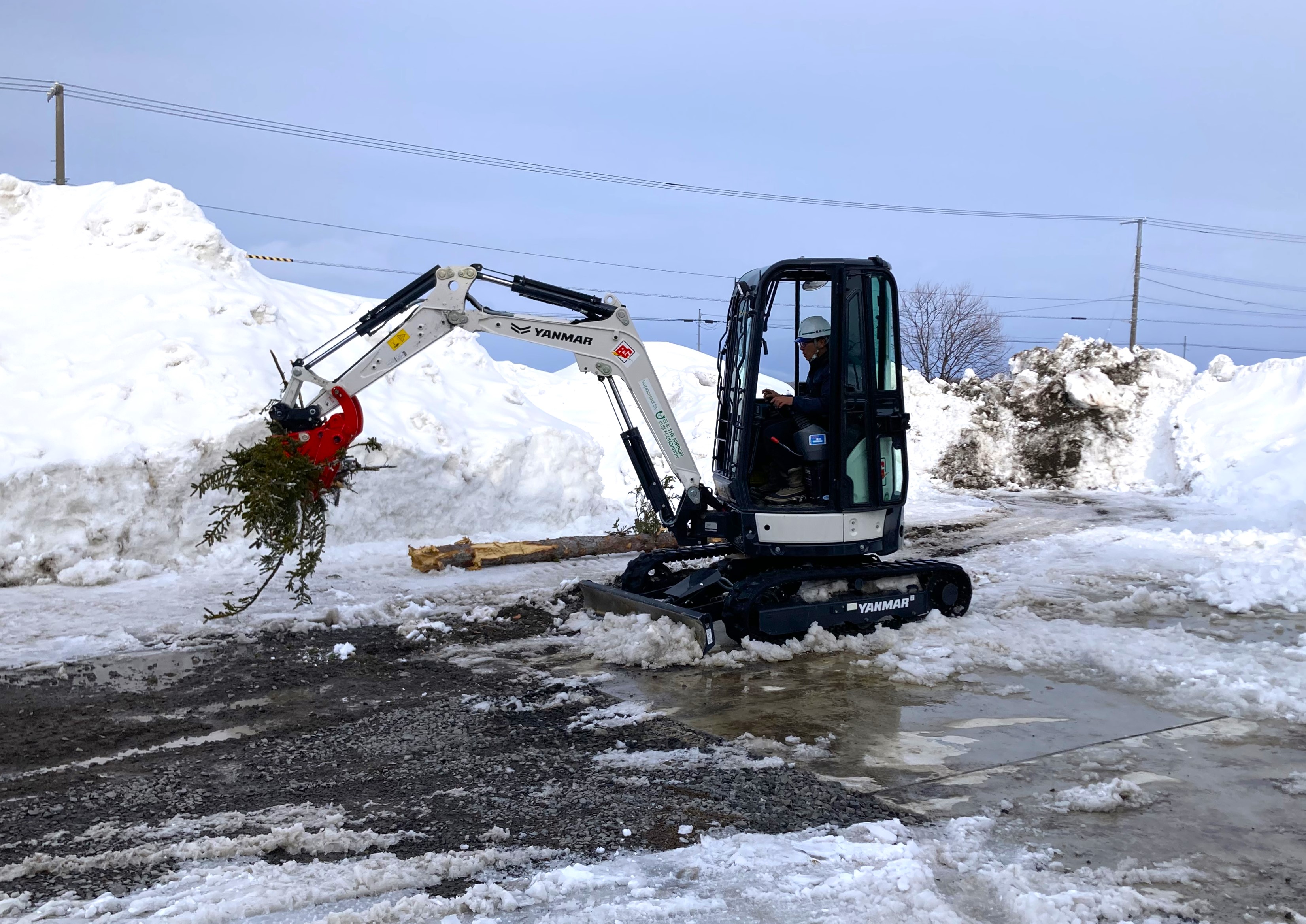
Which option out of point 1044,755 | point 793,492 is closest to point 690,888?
point 1044,755

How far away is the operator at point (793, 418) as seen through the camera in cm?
755

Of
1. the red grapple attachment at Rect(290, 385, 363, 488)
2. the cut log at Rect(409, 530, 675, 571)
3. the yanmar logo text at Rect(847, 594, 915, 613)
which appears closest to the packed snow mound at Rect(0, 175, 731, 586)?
the cut log at Rect(409, 530, 675, 571)

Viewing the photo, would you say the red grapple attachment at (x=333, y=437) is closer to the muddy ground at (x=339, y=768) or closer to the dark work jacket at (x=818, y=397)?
the muddy ground at (x=339, y=768)

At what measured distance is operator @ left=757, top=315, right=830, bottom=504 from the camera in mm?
7547

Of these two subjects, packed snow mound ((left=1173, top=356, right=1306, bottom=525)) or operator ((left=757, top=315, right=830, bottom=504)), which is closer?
operator ((left=757, top=315, right=830, bottom=504))

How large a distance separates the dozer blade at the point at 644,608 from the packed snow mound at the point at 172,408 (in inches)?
156

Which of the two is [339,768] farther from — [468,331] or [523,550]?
[523,550]

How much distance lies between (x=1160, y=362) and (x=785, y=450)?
18.5 meters

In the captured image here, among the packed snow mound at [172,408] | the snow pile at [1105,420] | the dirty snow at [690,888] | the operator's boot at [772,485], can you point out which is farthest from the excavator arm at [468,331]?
the snow pile at [1105,420]

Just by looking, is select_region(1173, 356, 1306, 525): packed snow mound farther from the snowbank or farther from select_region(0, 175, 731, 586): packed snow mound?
select_region(0, 175, 731, 586): packed snow mound

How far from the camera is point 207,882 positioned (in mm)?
3699

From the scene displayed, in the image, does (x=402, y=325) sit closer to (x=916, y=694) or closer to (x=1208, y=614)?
(x=916, y=694)

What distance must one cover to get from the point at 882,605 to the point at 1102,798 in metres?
3.34

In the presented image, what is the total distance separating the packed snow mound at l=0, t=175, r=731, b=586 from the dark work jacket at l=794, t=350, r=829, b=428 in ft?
18.6
